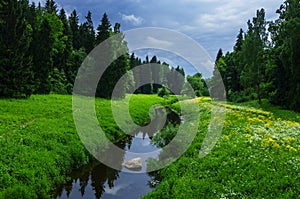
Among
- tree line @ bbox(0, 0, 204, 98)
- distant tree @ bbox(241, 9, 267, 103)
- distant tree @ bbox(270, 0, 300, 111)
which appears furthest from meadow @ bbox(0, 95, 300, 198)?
distant tree @ bbox(241, 9, 267, 103)

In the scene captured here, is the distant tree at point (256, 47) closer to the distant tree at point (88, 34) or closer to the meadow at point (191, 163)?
the meadow at point (191, 163)

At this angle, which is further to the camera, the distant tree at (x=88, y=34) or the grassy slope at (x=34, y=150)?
the distant tree at (x=88, y=34)

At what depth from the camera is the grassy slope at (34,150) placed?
1209 centimetres

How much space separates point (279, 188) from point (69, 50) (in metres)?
50.0

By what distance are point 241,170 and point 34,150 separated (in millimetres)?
11538

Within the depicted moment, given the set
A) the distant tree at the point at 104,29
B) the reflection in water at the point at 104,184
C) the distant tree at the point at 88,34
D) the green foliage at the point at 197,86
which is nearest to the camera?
the reflection in water at the point at 104,184

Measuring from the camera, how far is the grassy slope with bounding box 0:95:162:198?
12.1 metres

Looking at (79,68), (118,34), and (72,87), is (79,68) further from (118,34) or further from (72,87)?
(118,34)

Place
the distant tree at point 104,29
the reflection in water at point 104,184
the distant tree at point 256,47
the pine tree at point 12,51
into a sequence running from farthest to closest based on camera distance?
1. the distant tree at point 104,29
2. the distant tree at point 256,47
3. the pine tree at point 12,51
4. the reflection in water at point 104,184

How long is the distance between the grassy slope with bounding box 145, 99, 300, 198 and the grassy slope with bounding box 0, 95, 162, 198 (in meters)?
5.71

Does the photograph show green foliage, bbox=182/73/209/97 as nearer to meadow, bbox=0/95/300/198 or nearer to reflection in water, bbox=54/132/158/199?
meadow, bbox=0/95/300/198

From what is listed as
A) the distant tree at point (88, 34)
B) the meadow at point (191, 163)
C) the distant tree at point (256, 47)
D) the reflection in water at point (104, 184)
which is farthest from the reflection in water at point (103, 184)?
the distant tree at point (88, 34)

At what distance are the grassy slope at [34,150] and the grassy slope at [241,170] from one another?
18.7 ft

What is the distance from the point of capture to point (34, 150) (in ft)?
49.2
